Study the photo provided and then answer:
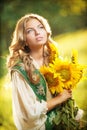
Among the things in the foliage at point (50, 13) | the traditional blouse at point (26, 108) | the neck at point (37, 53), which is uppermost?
the foliage at point (50, 13)

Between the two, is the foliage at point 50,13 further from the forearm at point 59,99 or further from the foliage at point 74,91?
the forearm at point 59,99

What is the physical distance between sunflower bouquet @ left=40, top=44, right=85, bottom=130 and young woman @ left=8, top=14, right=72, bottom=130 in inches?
1.4

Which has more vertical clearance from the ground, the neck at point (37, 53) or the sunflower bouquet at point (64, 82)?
the neck at point (37, 53)

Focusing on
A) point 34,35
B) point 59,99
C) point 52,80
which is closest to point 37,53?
point 34,35

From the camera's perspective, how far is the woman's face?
8.68 feet

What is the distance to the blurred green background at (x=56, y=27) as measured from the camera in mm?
2635

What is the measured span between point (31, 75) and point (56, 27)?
1.36ft

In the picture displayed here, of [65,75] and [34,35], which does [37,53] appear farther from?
[65,75]

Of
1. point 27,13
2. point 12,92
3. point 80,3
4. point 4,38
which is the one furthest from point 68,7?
point 12,92

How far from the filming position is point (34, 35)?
8.68 feet

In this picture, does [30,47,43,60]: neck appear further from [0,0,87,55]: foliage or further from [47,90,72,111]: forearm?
[47,90,72,111]: forearm

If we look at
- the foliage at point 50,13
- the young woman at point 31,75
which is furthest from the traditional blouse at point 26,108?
the foliage at point 50,13

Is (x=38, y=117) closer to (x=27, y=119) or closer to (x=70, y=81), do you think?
(x=27, y=119)

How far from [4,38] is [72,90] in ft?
2.08
